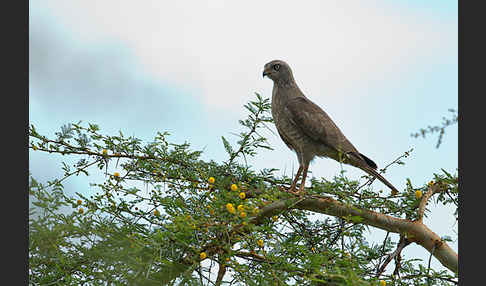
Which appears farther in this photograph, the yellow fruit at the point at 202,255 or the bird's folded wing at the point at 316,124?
the bird's folded wing at the point at 316,124

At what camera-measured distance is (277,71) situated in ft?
16.4

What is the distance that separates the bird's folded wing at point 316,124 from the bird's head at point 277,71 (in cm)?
46

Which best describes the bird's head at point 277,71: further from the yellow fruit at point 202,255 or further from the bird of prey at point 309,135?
the yellow fruit at point 202,255

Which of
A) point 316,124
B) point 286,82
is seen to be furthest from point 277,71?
point 316,124

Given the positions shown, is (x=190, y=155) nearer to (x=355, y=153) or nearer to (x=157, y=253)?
(x=157, y=253)

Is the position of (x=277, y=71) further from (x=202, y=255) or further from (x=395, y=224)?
(x=202, y=255)

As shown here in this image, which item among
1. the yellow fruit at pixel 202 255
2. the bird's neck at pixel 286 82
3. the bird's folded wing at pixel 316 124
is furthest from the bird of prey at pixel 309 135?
the yellow fruit at pixel 202 255

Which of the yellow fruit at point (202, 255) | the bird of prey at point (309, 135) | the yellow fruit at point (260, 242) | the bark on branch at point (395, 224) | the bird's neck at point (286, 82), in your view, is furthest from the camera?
the bird's neck at point (286, 82)

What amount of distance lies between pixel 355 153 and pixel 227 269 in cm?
220

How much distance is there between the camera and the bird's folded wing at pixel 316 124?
14.3ft

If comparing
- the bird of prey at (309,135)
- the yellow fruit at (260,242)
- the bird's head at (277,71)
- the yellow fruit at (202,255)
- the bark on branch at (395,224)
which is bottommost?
the yellow fruit at (202,255)

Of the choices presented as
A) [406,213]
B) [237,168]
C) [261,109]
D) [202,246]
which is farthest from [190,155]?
[406,213]

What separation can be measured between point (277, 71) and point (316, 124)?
34.7 inches

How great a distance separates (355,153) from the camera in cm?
433
